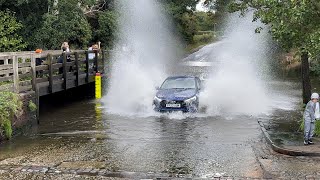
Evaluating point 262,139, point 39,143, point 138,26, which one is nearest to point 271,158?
point 262,139

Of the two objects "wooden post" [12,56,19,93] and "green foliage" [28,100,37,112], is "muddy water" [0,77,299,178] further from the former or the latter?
"wooden post" [12,56,19,93]

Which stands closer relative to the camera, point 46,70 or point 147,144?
point 147,144

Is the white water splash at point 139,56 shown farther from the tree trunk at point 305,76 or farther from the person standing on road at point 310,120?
the person standing on road at point 310,120

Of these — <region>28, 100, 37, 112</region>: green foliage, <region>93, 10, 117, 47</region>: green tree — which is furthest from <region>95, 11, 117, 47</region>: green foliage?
<region>28, 100, 37, 112</region>: green foliage

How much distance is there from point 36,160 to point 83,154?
3.81 feet

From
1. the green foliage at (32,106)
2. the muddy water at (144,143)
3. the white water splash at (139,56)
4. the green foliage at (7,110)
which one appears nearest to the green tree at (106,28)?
the white water splash at (139,56)

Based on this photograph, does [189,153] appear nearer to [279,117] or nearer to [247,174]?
[247,174]

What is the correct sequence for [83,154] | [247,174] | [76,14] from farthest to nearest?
[76,14], [83,154], [247,174]

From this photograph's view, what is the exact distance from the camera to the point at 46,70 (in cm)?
1844

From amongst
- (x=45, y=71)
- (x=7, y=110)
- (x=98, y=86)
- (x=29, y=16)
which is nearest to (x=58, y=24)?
(x=29, y=16)

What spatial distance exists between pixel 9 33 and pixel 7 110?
1357 centimetres

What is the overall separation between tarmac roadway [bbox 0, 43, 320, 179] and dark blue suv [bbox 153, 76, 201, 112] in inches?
14.5

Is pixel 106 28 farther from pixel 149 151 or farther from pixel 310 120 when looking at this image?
pixel 310 120

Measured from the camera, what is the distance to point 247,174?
30.6 ft
